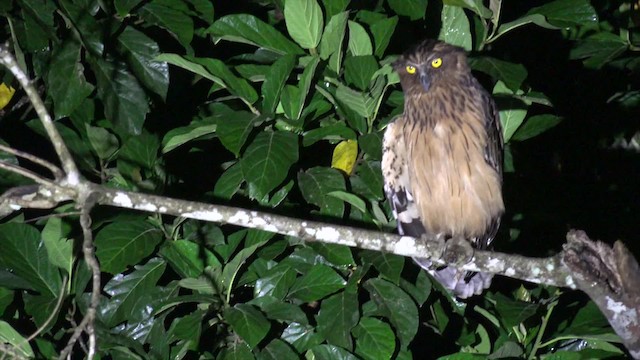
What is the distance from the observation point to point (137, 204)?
2715 mm

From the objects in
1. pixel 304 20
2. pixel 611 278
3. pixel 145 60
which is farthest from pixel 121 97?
pixel 611 278

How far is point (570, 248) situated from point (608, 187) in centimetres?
312

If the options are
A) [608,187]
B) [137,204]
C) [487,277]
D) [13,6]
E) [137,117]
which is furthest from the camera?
[608,187]

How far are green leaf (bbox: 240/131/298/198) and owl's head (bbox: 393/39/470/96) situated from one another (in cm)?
→ 92

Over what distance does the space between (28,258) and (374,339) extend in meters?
1.58

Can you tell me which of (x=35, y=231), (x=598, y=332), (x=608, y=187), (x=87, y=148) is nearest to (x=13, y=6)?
(x=87, y=148)

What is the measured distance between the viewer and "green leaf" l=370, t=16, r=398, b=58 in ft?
11.6

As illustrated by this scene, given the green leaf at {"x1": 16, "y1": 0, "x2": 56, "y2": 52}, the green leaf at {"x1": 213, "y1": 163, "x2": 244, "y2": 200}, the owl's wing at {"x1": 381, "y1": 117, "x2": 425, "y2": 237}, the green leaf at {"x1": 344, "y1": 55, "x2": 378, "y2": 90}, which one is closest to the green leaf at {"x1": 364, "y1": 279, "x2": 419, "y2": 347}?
the owl's wing at {"x1": 381, "y1": 117, "x2": 425, "y2": 237}

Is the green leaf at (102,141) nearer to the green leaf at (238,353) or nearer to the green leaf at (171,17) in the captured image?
the green leaf at (171,17)

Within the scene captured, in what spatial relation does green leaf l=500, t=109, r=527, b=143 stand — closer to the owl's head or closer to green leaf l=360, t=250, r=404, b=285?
the owl's head

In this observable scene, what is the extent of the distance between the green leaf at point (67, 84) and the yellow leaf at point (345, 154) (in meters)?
1.10

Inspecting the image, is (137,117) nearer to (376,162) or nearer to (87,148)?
(87,148)

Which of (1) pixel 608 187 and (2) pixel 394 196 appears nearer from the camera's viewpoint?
(2) pixel 394 196

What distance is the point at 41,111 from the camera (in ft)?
8.04
